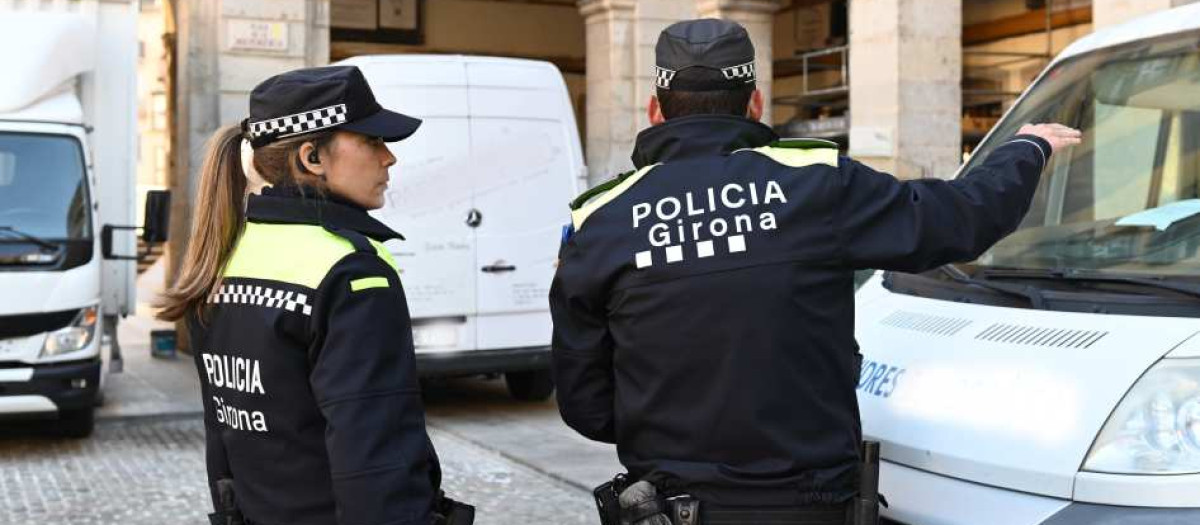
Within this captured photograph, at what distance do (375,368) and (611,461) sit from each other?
604 centimetres

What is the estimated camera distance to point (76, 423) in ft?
30.7

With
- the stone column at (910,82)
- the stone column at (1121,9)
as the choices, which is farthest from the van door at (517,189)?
the stone column at (1121,9)

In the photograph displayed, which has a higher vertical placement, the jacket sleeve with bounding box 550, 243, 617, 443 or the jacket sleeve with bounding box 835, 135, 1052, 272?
the jacket sleeve with bounding box 835, 135, 1052, 272

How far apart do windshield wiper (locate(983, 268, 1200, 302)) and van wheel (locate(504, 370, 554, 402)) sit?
753cm

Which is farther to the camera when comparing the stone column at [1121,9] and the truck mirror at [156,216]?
the stone column at [1121,9]

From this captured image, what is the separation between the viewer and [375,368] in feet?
7.82

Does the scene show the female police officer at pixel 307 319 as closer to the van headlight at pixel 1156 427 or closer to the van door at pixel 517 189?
the van headlight at pixel 1156 427

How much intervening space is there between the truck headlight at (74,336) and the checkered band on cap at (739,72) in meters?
7.00

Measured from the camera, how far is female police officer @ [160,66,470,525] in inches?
93.3

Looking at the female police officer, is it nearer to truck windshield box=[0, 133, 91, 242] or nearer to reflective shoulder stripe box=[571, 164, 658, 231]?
reflective shoulder stripe box=[571, 164, 658, 231]

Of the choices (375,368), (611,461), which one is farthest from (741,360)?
(611,461)

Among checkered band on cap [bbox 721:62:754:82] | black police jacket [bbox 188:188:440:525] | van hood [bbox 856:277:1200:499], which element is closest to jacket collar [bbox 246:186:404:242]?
black police jacket [bbox 188:188:440:525]

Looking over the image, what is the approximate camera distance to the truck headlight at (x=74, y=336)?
8.73 metres

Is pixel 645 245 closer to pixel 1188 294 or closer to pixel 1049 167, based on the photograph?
pixel 1188 294
